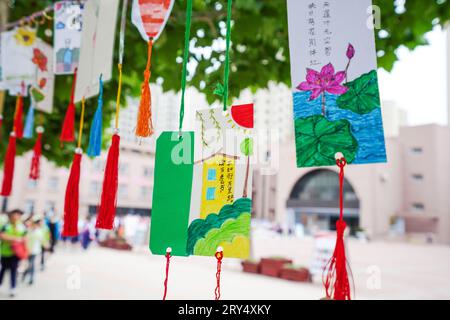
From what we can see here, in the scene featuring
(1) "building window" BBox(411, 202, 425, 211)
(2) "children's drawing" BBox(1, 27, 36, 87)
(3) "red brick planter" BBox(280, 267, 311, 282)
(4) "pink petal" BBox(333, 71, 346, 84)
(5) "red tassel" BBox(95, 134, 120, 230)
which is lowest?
(3) "red brick planter" BBox(280, 267, 311, 282)

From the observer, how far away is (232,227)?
4.50ft

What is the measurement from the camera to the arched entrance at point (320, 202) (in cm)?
3191

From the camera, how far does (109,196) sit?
1.63 m

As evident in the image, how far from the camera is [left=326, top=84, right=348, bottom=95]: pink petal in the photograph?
4.50 ft

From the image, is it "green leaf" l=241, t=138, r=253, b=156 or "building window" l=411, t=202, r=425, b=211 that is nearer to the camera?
"green leaf" l=241, t=138, r=253, b=156

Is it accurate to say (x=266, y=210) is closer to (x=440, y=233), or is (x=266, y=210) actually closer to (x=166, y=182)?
(x=440, y=233)

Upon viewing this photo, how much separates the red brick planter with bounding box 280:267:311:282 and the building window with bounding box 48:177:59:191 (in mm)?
22055

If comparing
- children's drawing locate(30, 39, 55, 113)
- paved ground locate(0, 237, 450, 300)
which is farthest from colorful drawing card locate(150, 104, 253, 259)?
paved ground locate(0, 237, 450, 300)

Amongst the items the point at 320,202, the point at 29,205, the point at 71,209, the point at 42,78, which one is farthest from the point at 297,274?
the point at 320,202

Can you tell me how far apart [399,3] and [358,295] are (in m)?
5.69

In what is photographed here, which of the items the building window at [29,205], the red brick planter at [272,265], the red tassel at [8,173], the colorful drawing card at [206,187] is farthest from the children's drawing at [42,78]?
the building window at [29,205]

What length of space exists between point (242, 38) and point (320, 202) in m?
30.7

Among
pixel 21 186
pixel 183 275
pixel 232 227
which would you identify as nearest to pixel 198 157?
pixel 232 227

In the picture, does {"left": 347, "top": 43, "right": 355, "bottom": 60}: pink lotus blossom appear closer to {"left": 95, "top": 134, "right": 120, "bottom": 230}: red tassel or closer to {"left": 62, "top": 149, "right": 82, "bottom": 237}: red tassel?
{"left": 95, "top": 134, "right": 120, "bottom": 230}: red tassel
